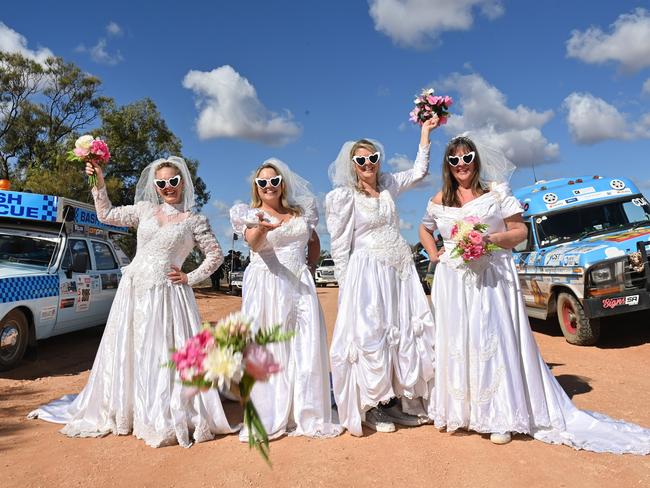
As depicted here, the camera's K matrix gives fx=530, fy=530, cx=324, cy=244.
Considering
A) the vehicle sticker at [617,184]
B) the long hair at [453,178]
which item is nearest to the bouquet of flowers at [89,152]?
the long hair at [453,178]

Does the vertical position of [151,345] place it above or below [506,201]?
below

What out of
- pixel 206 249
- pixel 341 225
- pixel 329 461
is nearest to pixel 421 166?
pixel 341 225

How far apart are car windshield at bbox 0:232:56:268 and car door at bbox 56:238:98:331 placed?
25 cm

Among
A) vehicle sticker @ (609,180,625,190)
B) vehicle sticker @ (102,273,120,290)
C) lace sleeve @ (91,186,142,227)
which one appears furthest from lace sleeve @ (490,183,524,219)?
vehicle sticker @ (102,273,120,290)

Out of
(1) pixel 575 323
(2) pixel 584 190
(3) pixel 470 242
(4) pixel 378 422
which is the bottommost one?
(4) pixel 378 422

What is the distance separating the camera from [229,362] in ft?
7.23

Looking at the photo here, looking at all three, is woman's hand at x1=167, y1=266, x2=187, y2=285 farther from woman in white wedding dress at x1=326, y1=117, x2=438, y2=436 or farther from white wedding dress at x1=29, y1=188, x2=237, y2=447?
woman in white wedding dress at x1=326, y1=117, x2=438, y2=436

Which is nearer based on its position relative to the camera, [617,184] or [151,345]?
[151,345]

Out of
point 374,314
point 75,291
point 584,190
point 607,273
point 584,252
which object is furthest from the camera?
point 584,190

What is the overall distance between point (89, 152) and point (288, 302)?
7.77ft

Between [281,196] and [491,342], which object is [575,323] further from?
[281,196]

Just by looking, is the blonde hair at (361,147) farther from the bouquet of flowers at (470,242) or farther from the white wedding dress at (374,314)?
the bouquet of flowers at (470,242)

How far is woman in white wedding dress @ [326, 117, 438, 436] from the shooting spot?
4.52 m

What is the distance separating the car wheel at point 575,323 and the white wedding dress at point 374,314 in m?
4.22
